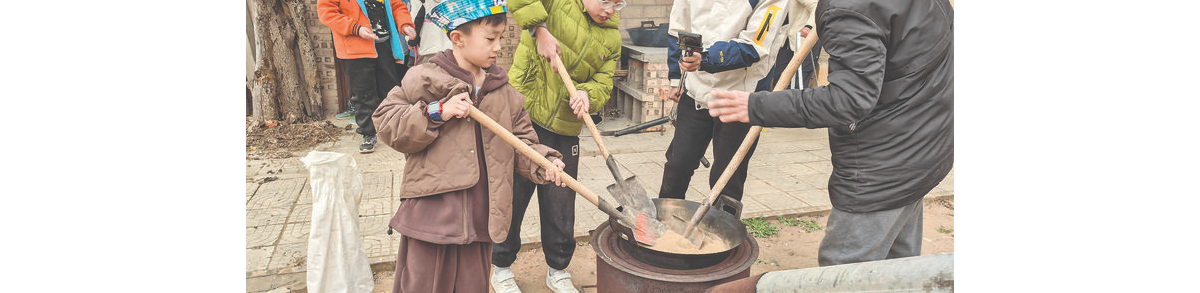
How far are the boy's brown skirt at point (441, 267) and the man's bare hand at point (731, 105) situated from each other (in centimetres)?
112

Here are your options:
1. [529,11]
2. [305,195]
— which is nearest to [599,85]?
[529,11]

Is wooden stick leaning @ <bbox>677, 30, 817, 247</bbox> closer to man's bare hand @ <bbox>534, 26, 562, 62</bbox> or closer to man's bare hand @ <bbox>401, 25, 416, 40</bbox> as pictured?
man's bare hand @ <bbox>534, 26, 562, 62</bbox>

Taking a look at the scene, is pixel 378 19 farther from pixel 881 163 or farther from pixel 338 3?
pixel 881 163

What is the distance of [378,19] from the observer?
19.3 feet

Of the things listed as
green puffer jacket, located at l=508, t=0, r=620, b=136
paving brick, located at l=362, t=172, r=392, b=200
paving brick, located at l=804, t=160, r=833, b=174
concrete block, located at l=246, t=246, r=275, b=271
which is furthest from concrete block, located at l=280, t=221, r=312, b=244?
paving brick, located at l=804, t=160, r=833, b=174

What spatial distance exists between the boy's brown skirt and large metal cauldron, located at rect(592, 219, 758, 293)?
1.60 ft

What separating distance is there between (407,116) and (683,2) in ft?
6.90

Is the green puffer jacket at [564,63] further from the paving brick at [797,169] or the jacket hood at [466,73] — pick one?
the paving brick at [797,169]

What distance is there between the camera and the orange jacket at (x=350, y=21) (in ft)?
18.2

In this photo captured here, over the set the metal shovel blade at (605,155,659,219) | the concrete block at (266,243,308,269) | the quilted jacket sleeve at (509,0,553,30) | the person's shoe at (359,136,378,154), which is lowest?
the concrete block at (266,243,308,269)

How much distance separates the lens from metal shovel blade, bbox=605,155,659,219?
9.41 feet

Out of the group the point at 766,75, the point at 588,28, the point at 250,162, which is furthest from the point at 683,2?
the point at 250,162

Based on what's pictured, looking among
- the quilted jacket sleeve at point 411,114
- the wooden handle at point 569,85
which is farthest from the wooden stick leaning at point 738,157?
the quilted jacket sleeve at point 411,114

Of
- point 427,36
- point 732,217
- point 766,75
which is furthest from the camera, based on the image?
point 427,36
